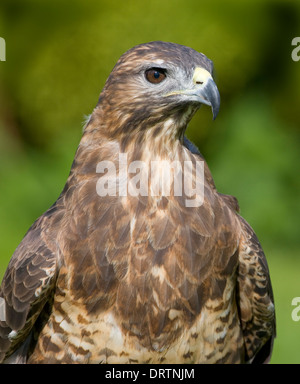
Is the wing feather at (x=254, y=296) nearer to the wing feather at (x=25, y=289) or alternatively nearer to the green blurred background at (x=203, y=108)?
the wing feather at (x=25, y=289)

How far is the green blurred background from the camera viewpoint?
805 cm

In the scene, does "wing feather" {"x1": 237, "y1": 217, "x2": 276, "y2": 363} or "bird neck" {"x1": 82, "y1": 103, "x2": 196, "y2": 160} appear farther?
"wing feather" {"x1": 237, "y1": 217, "x2": 276, "y2": 363}

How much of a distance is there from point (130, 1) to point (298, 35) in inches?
70.8

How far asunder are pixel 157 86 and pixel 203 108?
4430mm

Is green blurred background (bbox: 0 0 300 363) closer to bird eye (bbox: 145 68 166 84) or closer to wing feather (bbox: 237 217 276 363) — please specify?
wing feather (bbox: 237 217 276 363)

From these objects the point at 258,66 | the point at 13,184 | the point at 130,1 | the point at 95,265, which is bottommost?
the point at 13,184

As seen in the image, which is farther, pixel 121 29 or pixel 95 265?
pixel 121 29

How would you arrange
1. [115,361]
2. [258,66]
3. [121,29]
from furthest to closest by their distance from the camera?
[258,66]
[121,29]
[115,361]

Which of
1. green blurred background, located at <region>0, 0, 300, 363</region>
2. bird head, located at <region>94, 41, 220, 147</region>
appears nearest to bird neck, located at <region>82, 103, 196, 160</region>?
bird head, located at <region>94, 41, 220, 147</region>

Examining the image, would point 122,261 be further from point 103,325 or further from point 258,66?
point 258,66

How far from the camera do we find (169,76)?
12.7ft

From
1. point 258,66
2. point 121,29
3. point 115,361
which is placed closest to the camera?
point 115,361

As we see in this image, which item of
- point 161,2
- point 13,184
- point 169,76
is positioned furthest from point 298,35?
point 169,76

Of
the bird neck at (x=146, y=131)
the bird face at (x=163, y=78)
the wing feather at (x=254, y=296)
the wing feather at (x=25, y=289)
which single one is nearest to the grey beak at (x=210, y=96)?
the bird face at (x=163, y=78)
